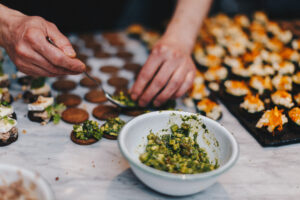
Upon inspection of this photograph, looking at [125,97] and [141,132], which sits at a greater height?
[141,132]

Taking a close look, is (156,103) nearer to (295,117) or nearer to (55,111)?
(55,111)

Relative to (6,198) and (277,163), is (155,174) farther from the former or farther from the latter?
(277,163)

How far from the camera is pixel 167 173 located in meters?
0.95

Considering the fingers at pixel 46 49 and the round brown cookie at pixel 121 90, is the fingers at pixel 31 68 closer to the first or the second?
the fingers at pixel 46 49

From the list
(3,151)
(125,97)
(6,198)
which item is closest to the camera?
(6,198)

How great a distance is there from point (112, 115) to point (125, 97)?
15 cm

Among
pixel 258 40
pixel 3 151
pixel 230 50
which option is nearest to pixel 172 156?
pixel 3 151

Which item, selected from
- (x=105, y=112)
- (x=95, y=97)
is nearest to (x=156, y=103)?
(x=105, y=112)

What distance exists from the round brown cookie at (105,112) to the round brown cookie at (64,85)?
0.99 ft

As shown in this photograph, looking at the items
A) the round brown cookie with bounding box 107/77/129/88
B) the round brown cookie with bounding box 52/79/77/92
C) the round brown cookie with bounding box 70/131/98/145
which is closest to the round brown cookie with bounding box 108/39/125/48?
the round brown cookie with bounding box 107/77/129/88

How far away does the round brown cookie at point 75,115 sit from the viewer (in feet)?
5.07

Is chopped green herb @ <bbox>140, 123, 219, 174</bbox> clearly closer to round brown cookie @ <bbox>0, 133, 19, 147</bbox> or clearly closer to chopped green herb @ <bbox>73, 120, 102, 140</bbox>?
chopped green herb @ <bbox>73, 120, 102, 140</bbox>

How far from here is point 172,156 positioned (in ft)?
3.83

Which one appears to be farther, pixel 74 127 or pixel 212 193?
pixel 74 127
